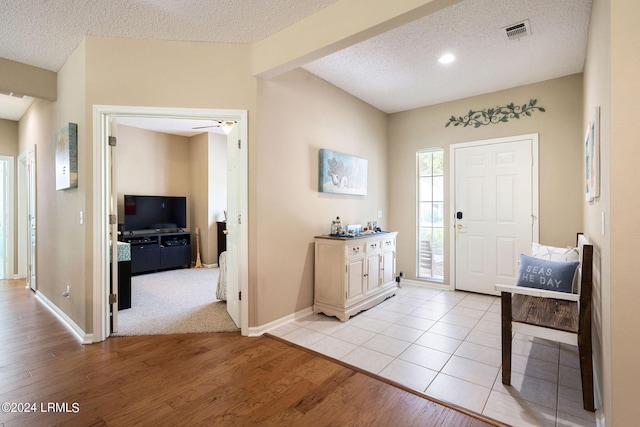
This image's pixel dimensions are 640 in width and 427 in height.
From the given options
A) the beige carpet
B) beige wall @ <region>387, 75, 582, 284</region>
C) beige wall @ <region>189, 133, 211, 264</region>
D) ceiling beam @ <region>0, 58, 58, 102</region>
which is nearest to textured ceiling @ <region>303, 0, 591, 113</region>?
beige wall @ <region>387, 75, 582, 284</region>

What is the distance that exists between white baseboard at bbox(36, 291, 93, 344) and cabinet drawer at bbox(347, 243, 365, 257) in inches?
98.4

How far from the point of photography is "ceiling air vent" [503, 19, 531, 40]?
2.67 meters

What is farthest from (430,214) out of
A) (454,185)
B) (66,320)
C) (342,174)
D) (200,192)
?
(66,320)

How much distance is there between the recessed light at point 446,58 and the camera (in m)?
3.19

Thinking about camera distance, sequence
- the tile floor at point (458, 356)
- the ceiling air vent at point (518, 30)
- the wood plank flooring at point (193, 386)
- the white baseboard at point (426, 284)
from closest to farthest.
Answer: the wood plank flooring at point (193, 386), the tile floor at point (458, 356), the ceiling air vent at point (518, 30), the white baseboard at point (426, 284)

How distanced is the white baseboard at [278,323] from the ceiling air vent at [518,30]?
3291mm

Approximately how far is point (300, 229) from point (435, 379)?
74.8 inches

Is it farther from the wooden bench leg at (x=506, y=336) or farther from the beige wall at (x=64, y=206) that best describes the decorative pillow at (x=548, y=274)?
the beige wall at (x=64, y=206)

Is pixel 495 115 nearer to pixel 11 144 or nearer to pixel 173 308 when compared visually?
pixel 173 308

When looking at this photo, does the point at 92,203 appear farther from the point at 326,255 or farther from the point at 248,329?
the point at 326,255

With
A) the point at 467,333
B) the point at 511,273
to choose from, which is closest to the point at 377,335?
the point at 467,333

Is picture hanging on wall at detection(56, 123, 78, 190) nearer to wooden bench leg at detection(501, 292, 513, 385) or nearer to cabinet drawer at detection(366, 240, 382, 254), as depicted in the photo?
cabinet drawer at detection(366, 240, 382, 254)

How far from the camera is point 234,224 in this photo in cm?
317

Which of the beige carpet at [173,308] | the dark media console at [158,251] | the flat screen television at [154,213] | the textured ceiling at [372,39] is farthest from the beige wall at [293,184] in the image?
the flat screen television at [154,213]
